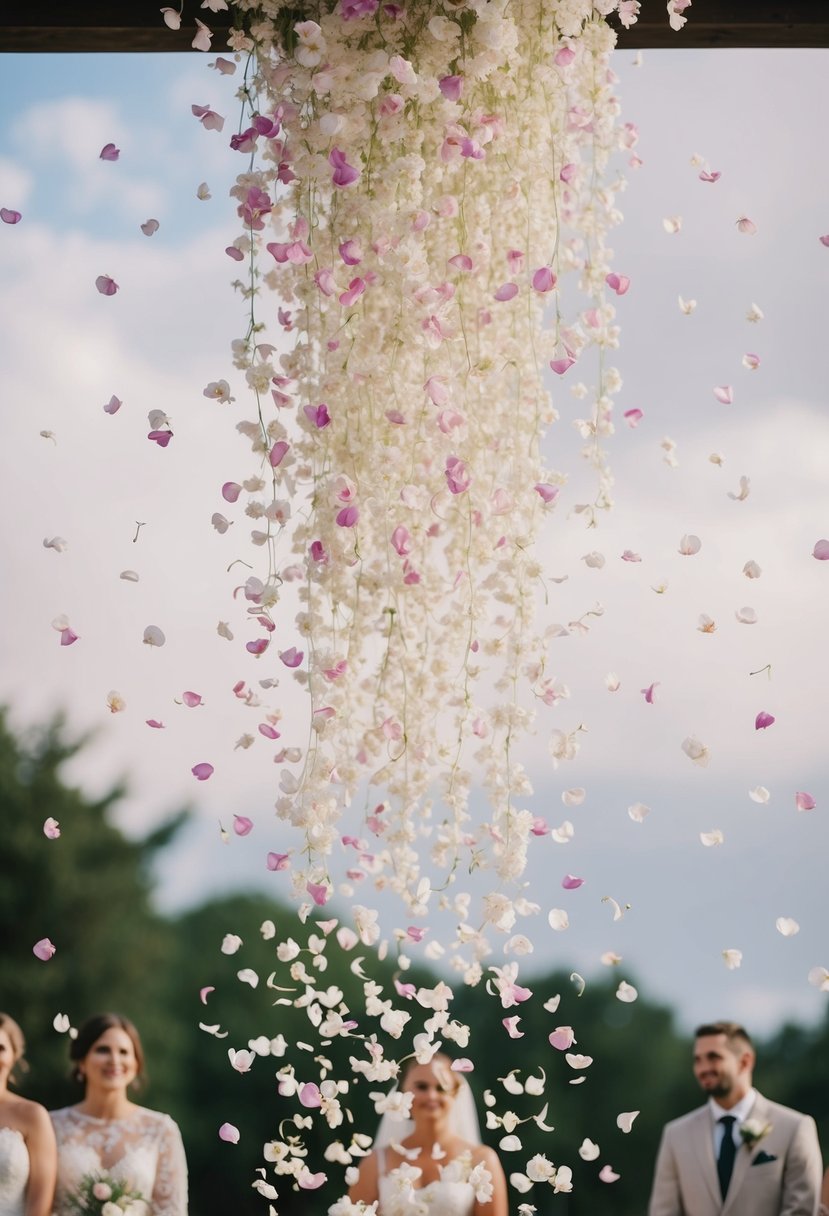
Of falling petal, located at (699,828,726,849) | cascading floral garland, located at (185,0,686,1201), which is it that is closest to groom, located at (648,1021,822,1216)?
falling petal, located at (699,828,726,849)

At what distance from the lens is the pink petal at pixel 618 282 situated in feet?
7.01

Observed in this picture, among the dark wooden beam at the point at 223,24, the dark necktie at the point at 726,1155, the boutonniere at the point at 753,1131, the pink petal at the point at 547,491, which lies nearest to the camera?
the pink petal at the point at 547,491

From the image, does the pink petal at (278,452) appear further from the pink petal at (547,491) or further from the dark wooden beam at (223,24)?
the dark wooden beam at (223,24)

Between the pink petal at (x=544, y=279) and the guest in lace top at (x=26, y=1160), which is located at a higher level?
the pink petal at (x=544, y=279)

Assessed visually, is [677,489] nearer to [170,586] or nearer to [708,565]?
[708,565]

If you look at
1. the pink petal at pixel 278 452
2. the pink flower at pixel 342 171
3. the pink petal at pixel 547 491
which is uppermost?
the pink flower at pixel 342 171

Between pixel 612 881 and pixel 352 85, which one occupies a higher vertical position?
pixel 352 85

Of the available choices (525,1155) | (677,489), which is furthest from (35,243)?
(525,1155)

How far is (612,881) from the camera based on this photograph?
38.1 ft

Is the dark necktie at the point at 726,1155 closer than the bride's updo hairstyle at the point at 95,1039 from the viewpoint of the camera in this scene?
Yes

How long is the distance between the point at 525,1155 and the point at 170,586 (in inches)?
249

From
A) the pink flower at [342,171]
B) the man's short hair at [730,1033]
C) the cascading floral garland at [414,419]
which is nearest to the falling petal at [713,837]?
the cascading floral garland at [414,419]

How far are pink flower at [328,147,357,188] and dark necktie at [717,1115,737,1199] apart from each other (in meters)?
2.96

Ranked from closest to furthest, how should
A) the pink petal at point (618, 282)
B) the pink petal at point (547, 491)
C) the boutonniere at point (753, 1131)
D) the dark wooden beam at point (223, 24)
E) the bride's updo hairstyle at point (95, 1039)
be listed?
1. the pink petal at point (547, 491)
2. the pink petal at point (618, 282)
3. the dark wooden beam at point (223, 24)
4. the boutonniere at point (753, 1131)
5. the bride's updo hairstyle at point (95, 1039)
